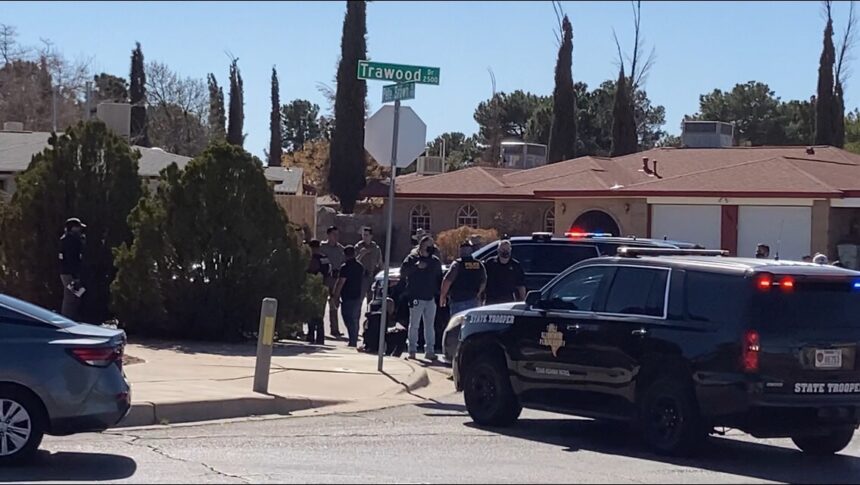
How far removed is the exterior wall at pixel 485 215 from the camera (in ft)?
147

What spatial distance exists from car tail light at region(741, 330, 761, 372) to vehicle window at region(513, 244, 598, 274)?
372 inches

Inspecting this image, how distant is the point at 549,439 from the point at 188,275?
841 centimetres

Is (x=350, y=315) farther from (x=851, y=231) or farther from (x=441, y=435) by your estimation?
(x=851, y=231)

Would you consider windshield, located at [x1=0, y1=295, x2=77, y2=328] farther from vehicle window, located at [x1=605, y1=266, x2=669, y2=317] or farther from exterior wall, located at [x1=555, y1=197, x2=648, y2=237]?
exterior wall, located at [x1=555, y1=197, x2=648, y2=237]

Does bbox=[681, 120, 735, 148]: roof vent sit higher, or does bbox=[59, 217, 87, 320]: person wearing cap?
bbox=[681, 120, 735, 148]: roof vent

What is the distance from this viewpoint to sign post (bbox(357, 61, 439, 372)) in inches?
621

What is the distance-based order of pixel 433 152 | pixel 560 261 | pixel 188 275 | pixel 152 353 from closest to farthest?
1. pixel 152 353
2. pixel 188 275
3. pixel 560 261
4. pixel 433 152

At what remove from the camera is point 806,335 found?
10.5 meters

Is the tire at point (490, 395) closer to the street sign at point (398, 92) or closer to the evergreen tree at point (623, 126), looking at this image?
the street sign at point (398, 92)

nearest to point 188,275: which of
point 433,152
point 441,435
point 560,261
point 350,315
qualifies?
point 350,315

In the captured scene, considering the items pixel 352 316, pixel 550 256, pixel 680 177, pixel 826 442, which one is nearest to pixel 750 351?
pixel 826 442

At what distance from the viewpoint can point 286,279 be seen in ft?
62.3

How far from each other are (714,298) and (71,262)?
35.6 ft

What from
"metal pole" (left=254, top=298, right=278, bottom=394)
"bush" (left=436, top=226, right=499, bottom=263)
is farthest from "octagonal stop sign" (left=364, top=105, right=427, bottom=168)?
"bush" (left=436, top=226, right=499, bottom=263)
